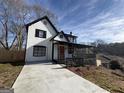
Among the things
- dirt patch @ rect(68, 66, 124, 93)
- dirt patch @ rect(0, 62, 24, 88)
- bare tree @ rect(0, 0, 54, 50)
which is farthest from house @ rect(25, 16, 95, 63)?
bare tree @ rect(0, 0, 54, 50)

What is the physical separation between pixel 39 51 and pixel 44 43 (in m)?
1.43

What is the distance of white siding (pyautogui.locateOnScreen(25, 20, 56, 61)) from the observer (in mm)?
14422

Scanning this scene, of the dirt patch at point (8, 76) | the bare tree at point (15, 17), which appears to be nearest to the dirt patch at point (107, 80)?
the dirt patch at point (8, 76)

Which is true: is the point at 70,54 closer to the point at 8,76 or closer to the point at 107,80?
the point at 107,80

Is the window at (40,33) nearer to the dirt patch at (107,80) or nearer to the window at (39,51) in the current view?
the window at (39,51)

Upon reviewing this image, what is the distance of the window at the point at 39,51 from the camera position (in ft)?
48.8

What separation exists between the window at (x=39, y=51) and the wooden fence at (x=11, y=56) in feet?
5.68

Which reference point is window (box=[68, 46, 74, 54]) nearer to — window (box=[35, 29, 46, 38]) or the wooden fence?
window (box=[35, 29, 46, 38])

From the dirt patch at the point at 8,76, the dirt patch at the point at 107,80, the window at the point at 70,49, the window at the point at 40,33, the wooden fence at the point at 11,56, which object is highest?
the window at the point at 40,33

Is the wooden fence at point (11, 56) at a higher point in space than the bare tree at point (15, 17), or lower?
lower

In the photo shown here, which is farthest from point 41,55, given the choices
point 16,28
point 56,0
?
point 16,28

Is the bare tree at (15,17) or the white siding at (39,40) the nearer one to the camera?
the white siding at (39,40)

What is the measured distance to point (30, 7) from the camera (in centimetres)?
2248

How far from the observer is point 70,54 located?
1766cm
